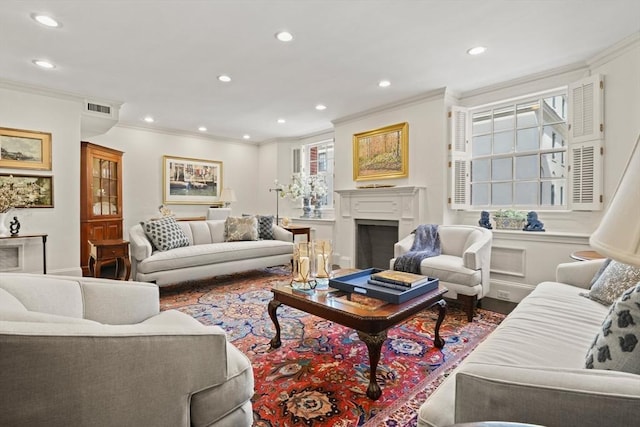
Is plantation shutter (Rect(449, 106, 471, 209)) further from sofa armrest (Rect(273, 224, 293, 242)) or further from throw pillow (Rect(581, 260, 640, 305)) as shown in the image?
sofa armrest (Rect(273, 224, 293, 242))

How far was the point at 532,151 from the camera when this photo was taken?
3.76 m

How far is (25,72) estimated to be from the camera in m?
3.62

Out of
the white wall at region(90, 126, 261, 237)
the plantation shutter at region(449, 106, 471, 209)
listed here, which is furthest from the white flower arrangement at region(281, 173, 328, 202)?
the plantation shutter at region(449, 106, 471, 209)

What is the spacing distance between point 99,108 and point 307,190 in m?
3.59

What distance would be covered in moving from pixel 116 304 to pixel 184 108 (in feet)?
13.3

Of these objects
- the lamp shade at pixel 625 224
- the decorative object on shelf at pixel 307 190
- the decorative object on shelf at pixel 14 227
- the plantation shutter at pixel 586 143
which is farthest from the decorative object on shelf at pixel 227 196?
the lamp shade at pixel 625 224

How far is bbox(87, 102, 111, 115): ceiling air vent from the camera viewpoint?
446cm

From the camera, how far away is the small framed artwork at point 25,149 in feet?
12.9

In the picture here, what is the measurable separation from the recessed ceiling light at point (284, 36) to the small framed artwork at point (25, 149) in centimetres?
350

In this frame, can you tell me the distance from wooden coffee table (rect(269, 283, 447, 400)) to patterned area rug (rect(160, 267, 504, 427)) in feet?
0.43

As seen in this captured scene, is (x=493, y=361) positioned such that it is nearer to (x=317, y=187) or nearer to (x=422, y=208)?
(x=422, y=208)

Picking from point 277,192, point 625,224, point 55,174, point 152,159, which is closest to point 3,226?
point 55,174

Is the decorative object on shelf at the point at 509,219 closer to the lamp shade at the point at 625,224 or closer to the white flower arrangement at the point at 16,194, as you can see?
the lamp shade at the point at 625,224

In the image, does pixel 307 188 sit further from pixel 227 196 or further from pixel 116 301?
pixel 116 301
